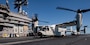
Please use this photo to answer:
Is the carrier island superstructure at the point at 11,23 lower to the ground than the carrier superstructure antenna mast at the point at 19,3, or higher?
lower

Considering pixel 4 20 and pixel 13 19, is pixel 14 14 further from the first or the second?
pixel 4 20

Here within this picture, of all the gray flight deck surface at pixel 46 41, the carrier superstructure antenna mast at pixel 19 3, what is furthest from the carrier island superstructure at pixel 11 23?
the gray flight deck surface at pixel 46 41

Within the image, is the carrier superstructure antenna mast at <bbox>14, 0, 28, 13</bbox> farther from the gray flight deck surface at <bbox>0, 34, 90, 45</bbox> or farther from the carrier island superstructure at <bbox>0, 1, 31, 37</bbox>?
the gray flight deck surface at <bbox>0, 34, 90, 45</bbox>

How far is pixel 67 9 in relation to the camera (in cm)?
7012

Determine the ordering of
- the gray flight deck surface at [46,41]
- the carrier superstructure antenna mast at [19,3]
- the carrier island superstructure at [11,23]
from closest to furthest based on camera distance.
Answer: the gray flight deck surface at [46,41]
the carrier island superstructure at [11,23]
the carrier superstructure antenna mast at [19,3]

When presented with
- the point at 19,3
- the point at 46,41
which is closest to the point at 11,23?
the point at 19,3

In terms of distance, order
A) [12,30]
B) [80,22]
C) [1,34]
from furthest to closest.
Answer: [12,30], [1,34], [80,22]

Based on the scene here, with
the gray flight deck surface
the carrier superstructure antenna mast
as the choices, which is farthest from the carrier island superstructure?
the gray flight deck surface

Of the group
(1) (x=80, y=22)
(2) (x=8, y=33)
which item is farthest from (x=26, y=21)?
(1) (x=80, y=22)

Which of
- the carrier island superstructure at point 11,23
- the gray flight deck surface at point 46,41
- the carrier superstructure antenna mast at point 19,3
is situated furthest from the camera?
the carrier superstructure antenna mast at point 19,3

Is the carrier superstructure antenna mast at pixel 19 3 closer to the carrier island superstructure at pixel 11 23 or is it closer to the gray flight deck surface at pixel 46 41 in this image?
the carrier island superstructure at pixel 11 23

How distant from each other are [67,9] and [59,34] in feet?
43.6

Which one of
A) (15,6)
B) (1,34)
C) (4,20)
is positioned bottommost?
(1,34)

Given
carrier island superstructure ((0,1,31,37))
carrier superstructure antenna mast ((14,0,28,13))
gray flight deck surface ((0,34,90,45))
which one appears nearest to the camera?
gray flight deck surface ((0,34,90,45))
